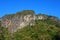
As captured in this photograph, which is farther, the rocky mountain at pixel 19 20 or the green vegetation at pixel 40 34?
the rocky mountain at pixel 19 20

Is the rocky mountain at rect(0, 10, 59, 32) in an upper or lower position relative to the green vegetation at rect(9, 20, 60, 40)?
upper

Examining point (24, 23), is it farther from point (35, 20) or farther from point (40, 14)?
point (40, 14)

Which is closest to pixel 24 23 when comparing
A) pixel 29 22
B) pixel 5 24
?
pixel 29 22

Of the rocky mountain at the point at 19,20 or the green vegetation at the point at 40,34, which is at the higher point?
the rocky mountain at the point at 19,20

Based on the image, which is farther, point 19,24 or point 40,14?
point 40,14

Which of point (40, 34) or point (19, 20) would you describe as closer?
point (40, 34)

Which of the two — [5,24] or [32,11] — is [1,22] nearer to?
[5,24]

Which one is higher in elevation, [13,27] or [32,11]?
[32,11]

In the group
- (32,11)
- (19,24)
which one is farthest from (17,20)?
(32,11)

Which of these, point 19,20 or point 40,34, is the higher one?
point 19,20

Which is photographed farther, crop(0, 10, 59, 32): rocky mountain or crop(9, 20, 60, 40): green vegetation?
crop(0, 10, 59, 32): rocky mountain
